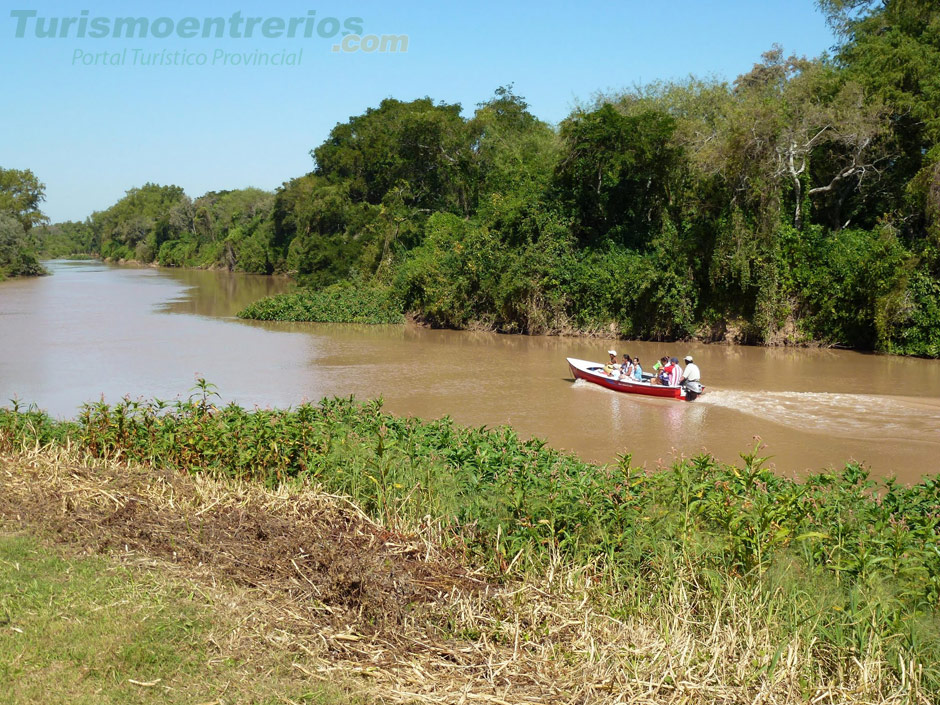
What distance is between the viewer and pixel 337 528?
21.9ft

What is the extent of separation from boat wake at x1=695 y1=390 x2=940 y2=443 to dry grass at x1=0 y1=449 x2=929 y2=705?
10.5 meters

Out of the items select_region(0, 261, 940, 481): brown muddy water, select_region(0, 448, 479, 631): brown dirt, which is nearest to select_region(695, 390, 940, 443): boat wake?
select_region(0, 261, 940, 481): brown muddy water

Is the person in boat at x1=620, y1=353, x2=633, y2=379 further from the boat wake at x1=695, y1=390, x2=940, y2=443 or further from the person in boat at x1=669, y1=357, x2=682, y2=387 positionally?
the boat wake at x1=695, y1=390, x2=940, y2=443

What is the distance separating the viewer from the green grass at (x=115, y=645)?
4641mm

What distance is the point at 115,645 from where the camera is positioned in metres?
5.04

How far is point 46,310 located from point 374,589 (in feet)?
118

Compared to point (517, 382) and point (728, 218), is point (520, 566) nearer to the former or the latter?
point (517, 382)

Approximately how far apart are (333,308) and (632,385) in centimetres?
1796

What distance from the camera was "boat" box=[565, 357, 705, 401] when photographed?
17781mm

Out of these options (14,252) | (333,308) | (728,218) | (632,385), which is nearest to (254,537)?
(632,385)

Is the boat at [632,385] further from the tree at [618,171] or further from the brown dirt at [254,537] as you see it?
the brown dirt at [254,537]

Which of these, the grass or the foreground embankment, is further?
the grass

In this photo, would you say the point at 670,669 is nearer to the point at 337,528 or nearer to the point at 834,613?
the point at 834,613

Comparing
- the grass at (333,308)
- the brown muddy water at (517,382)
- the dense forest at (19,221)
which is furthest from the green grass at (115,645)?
the dense forest at (19,221)
